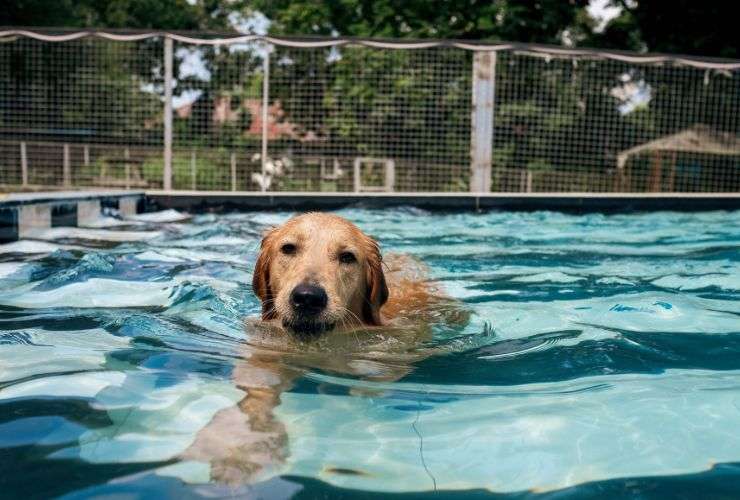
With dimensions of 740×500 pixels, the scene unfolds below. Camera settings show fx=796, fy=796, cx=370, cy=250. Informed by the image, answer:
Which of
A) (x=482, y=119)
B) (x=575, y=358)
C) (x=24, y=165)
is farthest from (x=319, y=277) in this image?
(x=24, y=165)

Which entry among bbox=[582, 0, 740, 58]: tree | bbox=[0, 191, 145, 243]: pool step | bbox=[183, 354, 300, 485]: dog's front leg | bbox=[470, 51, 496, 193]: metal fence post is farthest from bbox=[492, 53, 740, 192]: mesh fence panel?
bbox=[183, 354, 300, 485]: dog's front leg

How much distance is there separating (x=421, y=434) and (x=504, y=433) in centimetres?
22

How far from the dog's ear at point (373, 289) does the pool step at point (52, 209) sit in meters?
3.58

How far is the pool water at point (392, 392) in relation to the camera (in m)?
1.82

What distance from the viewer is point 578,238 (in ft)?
25.6

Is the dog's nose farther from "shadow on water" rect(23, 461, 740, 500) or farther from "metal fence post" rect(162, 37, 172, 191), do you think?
"metal fence post" rect(162, 37, 172, 191)

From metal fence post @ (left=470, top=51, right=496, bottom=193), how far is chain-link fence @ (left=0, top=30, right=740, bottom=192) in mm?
779

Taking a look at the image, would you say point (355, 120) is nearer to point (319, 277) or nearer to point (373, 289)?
point (373, 289)

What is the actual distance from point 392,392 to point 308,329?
0.83 meters

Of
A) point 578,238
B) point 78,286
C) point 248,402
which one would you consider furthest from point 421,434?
point 578,238

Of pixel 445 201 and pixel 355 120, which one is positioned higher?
pixel 355 120

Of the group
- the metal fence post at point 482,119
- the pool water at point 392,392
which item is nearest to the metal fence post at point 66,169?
the metal fence post at point 482,119

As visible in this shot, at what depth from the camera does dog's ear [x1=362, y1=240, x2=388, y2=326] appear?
3.86 meters

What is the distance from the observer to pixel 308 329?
3.29 meters
